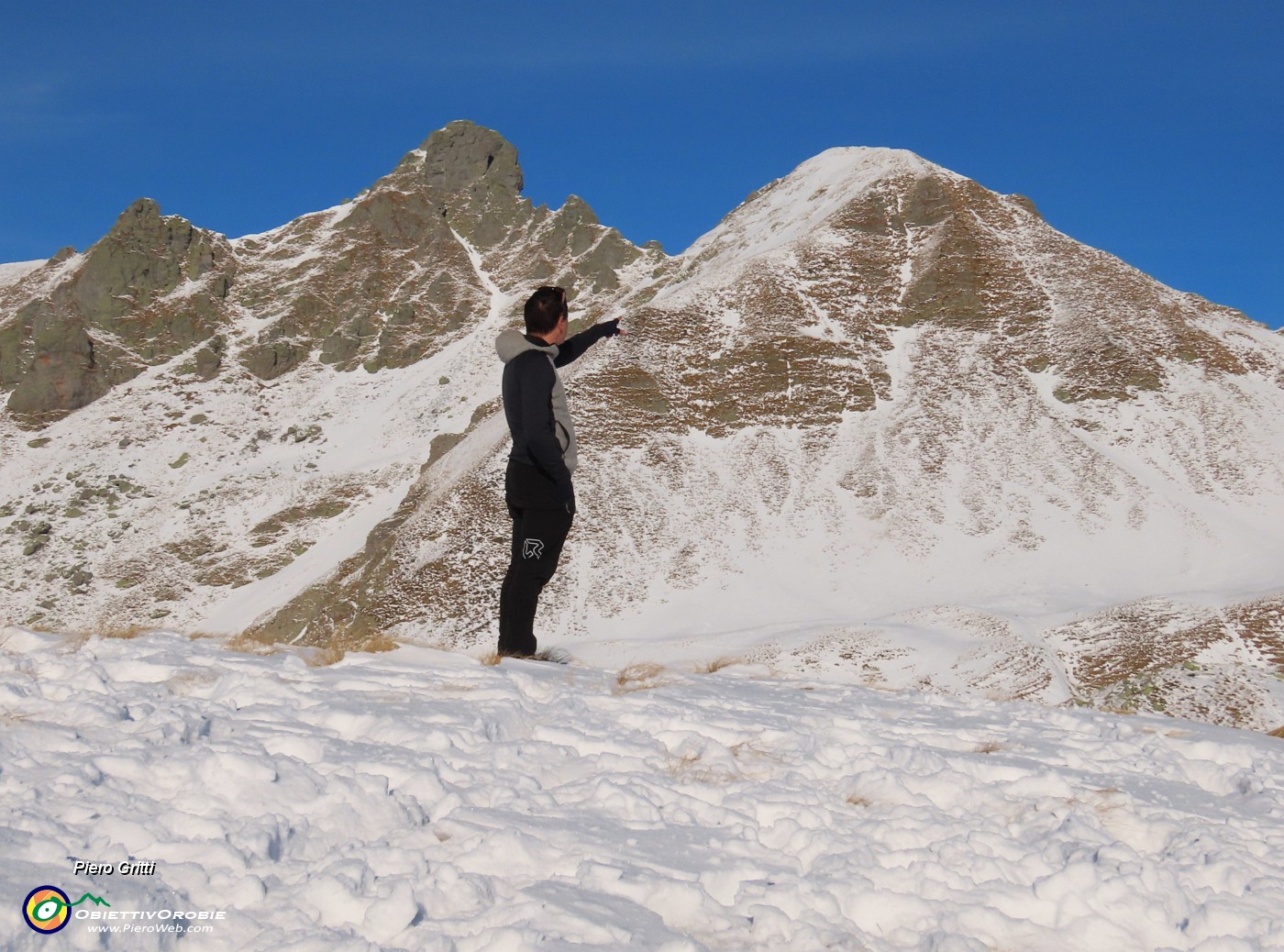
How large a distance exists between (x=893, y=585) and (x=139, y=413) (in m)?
63.4

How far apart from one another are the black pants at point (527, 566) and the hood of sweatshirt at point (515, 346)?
1422mm

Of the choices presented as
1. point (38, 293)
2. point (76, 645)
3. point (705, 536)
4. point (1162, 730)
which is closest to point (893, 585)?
point (705, 536)

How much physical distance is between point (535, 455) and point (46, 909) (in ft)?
17.6

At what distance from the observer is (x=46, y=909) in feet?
9.41

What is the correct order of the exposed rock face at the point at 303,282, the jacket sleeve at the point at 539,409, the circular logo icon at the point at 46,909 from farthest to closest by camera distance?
the exposed rock face at the point at 303,282 < the jacket sleeve at the point at 539,409 < the circular logo icon at the point at 46,909

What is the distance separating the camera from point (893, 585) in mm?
38000

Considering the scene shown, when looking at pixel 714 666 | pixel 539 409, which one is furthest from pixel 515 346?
pixel 714 666

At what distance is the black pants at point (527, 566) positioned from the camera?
8.23 m

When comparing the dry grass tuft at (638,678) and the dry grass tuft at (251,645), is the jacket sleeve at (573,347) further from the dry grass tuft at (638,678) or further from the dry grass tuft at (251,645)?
the dry grass tuft at (251,645)

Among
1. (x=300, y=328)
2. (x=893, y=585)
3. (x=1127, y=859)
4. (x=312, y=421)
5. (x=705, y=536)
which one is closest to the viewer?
(x=1127, y=859)

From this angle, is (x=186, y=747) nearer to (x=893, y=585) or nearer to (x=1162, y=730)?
(x=1162, y=730)

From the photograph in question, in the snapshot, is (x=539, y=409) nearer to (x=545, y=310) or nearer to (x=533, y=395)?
(x=533, y=395)

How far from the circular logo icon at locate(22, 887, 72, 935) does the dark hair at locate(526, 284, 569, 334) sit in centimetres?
565

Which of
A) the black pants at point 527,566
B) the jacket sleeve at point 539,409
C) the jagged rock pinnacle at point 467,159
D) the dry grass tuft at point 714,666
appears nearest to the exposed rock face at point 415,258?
the jagged rock pinnacle at point 467,159
